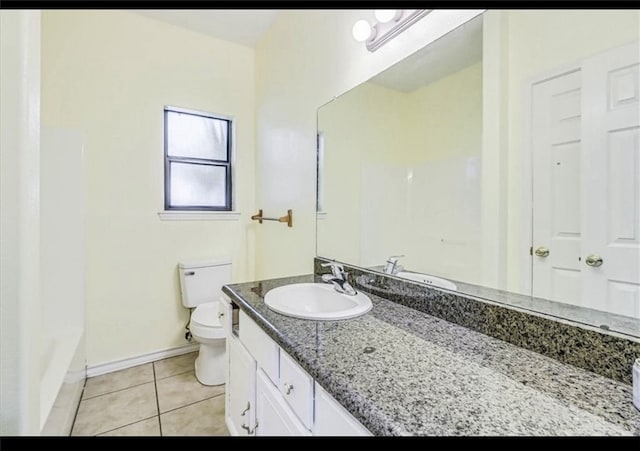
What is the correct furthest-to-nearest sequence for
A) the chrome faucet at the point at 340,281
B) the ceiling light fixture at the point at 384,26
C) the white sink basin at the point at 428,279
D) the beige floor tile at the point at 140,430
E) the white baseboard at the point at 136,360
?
the white baseboard at the point at 136,360 → the beige floor tile at the point at 140,430 → the chrome faucet at the point at 340,281 → the ceiling light fixture at the point at 384,26 → the white sink basin at the point at 428,279

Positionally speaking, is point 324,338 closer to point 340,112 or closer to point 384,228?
point 384,228

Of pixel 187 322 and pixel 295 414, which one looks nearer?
pixel 295 414

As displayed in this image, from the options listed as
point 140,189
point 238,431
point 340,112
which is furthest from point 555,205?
point 140,189

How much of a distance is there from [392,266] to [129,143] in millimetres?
1882

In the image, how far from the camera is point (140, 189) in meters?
2.11

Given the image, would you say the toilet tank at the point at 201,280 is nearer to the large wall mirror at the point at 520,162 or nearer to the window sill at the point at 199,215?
the window sill at the point at 199,215

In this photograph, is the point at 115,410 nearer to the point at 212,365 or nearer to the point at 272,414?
the point at 212,365

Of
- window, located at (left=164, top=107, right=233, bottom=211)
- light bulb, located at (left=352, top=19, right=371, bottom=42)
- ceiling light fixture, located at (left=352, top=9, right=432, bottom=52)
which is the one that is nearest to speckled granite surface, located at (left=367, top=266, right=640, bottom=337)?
ceiling light fixture, located at (left=352, top=9, right=432, bottom=52)

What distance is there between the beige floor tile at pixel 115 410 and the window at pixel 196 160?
1192 millimetres

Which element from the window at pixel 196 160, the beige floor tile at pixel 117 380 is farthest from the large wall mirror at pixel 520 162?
the beige floor tile at pixel 117 380

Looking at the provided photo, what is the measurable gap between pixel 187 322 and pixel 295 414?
5.80ft

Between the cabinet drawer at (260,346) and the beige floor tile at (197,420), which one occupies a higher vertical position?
the cabinet drawer at (260,346)

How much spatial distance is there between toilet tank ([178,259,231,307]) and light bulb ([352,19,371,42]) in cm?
170

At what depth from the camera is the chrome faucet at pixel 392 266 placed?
126 cm
